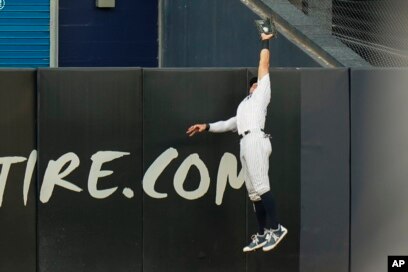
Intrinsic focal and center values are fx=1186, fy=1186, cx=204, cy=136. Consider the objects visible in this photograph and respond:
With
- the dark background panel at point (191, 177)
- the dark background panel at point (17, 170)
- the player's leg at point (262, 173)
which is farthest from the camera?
the dark background panel at point (191, 177)

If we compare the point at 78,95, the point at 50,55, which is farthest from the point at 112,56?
the point at 78,95

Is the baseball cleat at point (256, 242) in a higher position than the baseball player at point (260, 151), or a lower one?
lower

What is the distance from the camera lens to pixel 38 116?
463 inches

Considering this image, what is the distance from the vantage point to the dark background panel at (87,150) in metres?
11.8

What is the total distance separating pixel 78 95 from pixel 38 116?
447 millimetres

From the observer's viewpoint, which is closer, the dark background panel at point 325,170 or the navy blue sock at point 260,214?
the navy blue sock at point 260,214

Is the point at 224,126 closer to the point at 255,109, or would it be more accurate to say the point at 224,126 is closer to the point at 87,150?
the point at 255,109

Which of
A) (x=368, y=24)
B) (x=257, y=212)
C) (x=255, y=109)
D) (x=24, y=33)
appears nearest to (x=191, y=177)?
(x=257, y=212)

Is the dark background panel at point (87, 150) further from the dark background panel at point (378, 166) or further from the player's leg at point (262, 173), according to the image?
the dark background panel at point (378, 166)

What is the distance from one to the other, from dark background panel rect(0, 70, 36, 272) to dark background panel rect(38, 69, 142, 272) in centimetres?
10

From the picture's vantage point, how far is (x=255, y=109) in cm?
1130

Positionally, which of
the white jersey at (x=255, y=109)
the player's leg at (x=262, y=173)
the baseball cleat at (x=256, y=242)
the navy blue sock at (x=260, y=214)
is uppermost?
the white jersey at (x=255, y=109)

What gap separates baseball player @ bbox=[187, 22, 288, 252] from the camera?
11305 mm

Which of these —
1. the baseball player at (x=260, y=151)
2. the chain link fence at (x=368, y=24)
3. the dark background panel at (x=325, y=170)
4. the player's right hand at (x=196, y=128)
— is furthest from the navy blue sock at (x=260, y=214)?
the chain link fence at (x=368, y=24)
